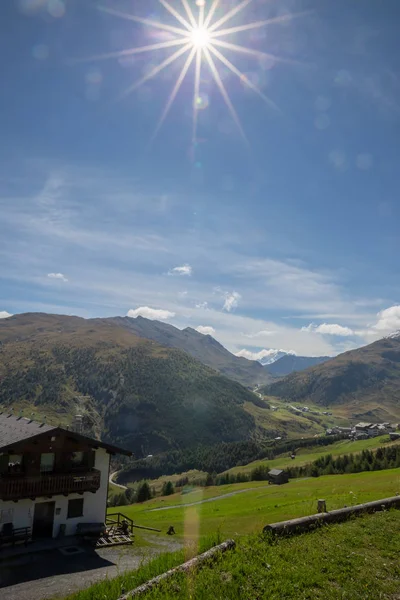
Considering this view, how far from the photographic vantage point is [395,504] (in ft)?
77.8

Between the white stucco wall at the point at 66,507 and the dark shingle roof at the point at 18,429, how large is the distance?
4.89 meters

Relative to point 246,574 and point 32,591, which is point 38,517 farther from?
point 246,574

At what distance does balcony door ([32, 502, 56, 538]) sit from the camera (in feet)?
113

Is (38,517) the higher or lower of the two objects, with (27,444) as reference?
lower

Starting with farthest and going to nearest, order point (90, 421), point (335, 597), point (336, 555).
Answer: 1. point (90, 421)
2. point (336, 555)
3. point (335, 597)

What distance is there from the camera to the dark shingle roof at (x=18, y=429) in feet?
116

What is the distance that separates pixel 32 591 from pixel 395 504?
21.1 metres

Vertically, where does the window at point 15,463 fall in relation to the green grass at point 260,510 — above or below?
above

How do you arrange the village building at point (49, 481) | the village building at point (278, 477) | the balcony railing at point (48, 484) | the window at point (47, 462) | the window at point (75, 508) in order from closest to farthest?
the balcony railing at point (48, 484), the village building at point (49, 481), the window at point (47, 462), the window at point (75, 508), the village building at point (278, 477)

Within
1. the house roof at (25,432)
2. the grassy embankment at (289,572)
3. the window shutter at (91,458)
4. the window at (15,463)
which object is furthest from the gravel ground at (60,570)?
the house roof at (25,432)

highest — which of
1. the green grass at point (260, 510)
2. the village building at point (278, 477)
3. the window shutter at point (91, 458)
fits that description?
the window shutter at point (91, 458)

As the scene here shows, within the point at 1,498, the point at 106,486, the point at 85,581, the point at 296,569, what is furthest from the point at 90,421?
the point at 296,569

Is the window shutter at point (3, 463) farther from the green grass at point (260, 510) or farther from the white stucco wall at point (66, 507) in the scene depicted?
the green grass at point (260, 510)

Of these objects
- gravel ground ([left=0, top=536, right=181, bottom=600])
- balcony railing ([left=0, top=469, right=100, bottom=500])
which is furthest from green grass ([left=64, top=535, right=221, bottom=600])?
balcony railing ([left=0, top=469, right=100, bottom=500])
